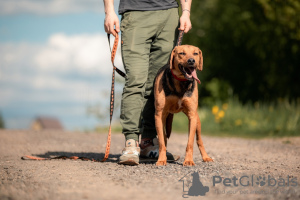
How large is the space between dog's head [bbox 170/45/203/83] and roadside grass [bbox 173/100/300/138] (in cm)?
559

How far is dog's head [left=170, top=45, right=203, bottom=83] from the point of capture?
427 centimetres

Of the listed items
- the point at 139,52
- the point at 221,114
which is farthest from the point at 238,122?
the point at 139,52

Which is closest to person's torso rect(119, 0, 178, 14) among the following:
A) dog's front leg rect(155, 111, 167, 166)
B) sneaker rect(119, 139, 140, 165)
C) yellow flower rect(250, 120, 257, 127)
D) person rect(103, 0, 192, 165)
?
person rect(103, 0, 192, 165)

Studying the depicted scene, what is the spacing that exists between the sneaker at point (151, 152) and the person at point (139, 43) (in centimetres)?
1

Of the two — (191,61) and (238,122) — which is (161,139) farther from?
(238,122)

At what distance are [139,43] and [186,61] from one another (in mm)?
780

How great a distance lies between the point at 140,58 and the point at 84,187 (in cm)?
200

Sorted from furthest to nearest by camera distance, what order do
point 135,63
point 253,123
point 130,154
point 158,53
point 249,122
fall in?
point 249,122 → point 253,123 → point 158,53 → point 135,63 → point 130,154

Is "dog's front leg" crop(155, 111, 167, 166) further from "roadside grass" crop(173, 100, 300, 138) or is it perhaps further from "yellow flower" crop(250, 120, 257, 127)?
"yellow flower" crop(250, 120, 257, 127)

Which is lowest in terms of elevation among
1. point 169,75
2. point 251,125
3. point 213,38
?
point 251,125

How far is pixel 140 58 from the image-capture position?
4.76 metres

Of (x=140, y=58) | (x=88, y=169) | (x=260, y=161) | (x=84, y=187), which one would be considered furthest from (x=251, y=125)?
(x=84, y=187)

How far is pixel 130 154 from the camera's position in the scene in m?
4.53

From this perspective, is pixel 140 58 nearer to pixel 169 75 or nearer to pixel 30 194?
pixel 169 75
